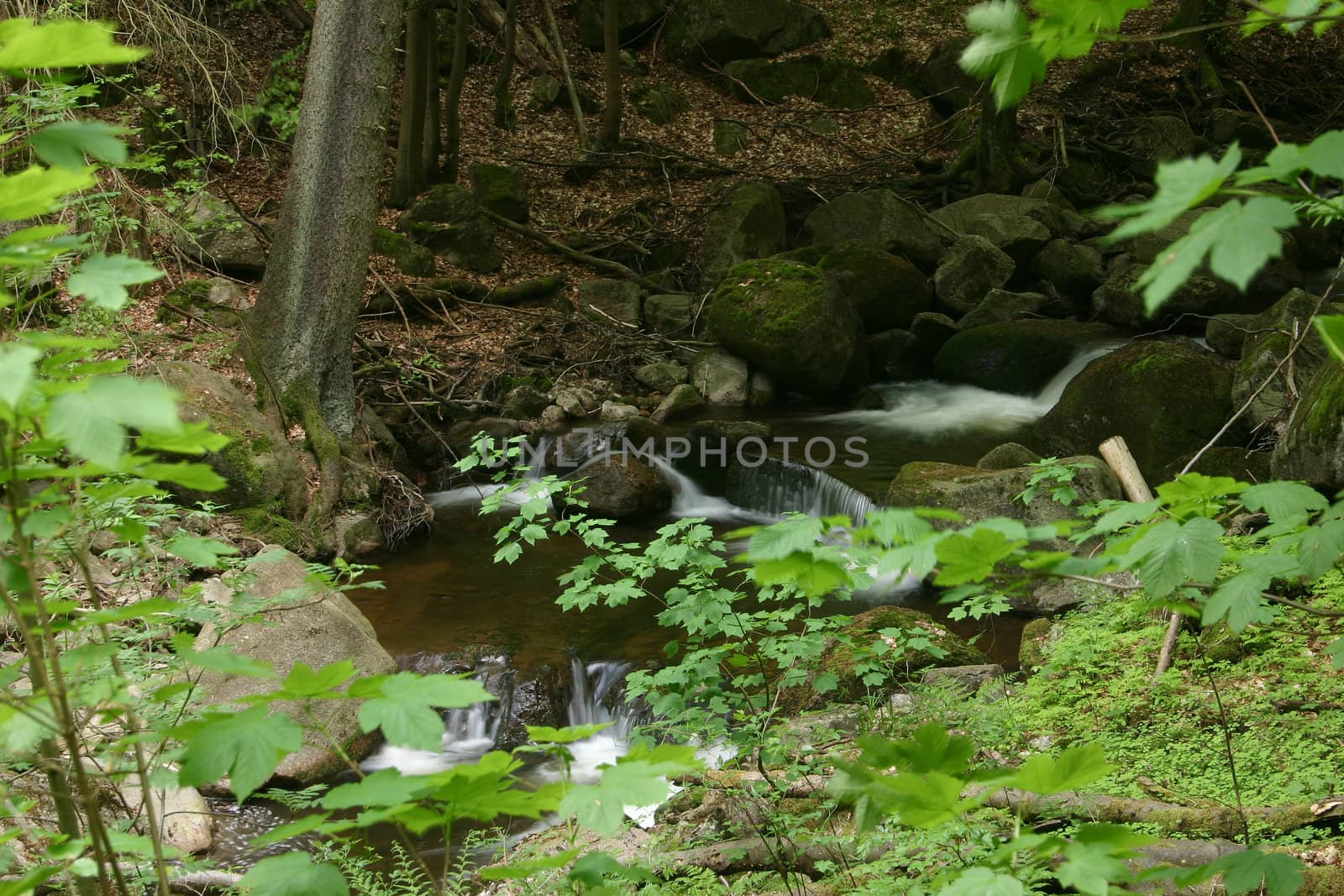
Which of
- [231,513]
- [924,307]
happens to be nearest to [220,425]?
[231,513]

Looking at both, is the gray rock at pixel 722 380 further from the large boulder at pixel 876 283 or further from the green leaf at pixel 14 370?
the green leaf at pixel 14 370

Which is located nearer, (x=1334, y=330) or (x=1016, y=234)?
(x=1334, y=330)

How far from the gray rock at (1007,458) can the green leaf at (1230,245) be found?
731 centimetres

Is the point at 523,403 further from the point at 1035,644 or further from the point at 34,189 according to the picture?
the point at 34,189

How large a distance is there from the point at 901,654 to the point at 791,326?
7282 millimetres

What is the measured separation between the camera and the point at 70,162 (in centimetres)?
121

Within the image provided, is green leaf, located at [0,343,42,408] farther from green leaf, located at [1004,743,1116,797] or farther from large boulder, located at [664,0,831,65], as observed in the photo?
large boulder, located at [664,0,831,65]

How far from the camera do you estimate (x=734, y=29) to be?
2045cm

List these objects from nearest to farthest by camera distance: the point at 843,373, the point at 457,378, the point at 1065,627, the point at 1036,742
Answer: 1. the point at 1036,742
2. the point at 1065,627
3. the point at 457,378
4. the point at 843,373

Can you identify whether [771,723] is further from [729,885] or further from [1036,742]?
[1036,742]

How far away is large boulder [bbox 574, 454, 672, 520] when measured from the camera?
8.95 m

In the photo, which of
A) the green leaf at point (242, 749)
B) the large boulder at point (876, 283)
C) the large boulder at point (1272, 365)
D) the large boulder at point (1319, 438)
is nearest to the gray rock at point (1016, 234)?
the large boulder at point (876, 283)

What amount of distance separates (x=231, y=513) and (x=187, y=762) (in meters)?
6.60

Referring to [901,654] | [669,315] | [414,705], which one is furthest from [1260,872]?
[669,315]
